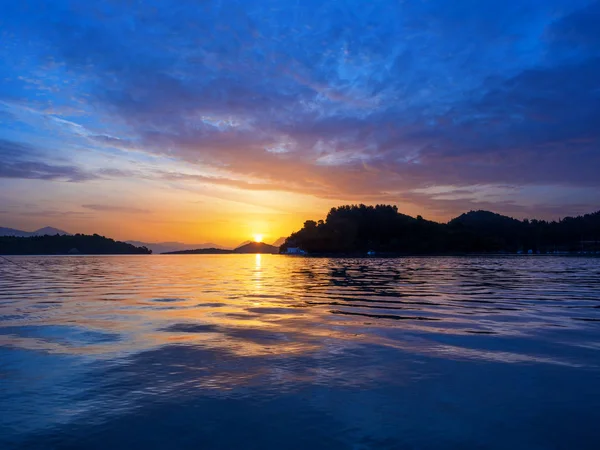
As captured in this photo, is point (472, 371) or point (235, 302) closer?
point (472, 371)

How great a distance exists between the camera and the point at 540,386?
8523 millimetres

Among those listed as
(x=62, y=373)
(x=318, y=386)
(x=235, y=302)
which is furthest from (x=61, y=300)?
(x=318, y=386)

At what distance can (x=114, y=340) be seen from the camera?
504 inches

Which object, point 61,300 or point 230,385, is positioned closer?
point 230,385

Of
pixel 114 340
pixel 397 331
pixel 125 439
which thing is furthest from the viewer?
pixel 397 331

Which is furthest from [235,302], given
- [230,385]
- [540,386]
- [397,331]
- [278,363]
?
[540,386]

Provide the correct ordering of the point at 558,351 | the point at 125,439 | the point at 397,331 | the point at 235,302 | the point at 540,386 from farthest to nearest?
1. the point at 235,302
2. the point at 397,331
3. the point at 558,351
4. the point at 540,386
5. the point at 125,439

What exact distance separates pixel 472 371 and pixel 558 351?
3467 mm

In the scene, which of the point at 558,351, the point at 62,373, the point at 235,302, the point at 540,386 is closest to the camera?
the point at 540,386

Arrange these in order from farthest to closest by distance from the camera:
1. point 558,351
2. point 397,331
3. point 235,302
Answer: point 235,302, point 397,331, point 558,351

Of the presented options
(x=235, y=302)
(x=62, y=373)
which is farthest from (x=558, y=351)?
(x=235, y=302)

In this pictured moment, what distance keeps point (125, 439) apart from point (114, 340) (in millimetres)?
7236

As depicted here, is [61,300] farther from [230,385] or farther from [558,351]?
[558,351]

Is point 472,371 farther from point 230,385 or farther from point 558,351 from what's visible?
point 230,385
